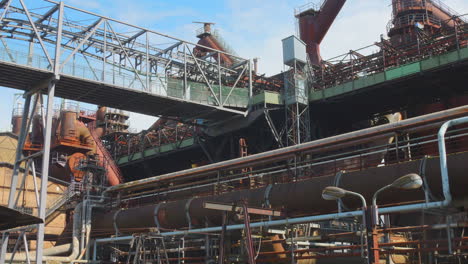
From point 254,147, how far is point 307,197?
22616mm

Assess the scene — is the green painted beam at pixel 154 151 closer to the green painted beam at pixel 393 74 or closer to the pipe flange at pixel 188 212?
the green painted beam at pixel 393 74

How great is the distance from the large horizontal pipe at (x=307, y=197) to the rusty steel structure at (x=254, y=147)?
0.05m

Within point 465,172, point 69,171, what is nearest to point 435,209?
point 465,172

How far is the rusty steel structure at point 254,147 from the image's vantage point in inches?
741

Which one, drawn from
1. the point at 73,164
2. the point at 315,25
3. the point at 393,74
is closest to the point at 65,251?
the point at 73,164

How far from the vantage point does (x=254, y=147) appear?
1657 inches

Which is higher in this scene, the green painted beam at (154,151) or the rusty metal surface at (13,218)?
Answer: the green painted beam at (154,151)

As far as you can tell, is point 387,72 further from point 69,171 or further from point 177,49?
point 69,171

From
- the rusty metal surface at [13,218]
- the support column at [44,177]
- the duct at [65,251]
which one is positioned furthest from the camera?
the duct at [65,251]

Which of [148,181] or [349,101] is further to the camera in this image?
[349,101]

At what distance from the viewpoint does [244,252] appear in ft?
66.6

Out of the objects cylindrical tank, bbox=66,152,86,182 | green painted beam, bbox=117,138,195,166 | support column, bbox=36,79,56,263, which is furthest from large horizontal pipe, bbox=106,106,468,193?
green painted beam, bbox=117,138,195,166

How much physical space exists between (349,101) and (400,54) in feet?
15.3

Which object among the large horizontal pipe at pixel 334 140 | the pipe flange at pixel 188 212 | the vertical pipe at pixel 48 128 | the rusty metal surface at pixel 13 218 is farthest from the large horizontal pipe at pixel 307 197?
the rusty metal surface at pixel 13 218
